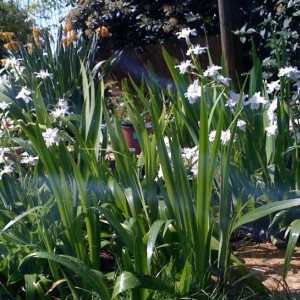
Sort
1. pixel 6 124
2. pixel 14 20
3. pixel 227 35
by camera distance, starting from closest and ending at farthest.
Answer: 1. pixel 6 124
2. pixel 227 35
3. pixel 14 20

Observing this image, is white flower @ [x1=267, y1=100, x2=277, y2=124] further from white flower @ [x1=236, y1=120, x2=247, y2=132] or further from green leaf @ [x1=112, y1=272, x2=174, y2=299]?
green leaf @ [x1=112, y1=272, x2=174, y2=299]

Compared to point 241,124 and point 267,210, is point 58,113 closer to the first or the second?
point 241,124

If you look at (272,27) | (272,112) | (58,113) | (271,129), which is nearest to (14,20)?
(272,27)

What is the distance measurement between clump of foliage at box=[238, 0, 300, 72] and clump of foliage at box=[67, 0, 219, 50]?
3.54 ft

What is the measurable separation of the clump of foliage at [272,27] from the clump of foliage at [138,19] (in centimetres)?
108

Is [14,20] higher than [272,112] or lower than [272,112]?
higher

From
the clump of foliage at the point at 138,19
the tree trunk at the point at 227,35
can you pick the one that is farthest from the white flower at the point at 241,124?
the clump of foliage at the point at 138,19

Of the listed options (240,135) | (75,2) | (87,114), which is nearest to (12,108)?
(87,114)

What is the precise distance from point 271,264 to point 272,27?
3.47m

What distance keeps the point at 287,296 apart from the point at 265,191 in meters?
0.68

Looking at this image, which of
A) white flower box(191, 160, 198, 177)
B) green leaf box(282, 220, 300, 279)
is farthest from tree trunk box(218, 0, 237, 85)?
green leaf box(282, 220, 300, 279)

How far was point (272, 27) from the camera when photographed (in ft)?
19.6

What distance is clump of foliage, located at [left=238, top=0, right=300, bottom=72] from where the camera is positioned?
5.80 m

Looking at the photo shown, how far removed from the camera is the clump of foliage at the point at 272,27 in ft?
19.0
